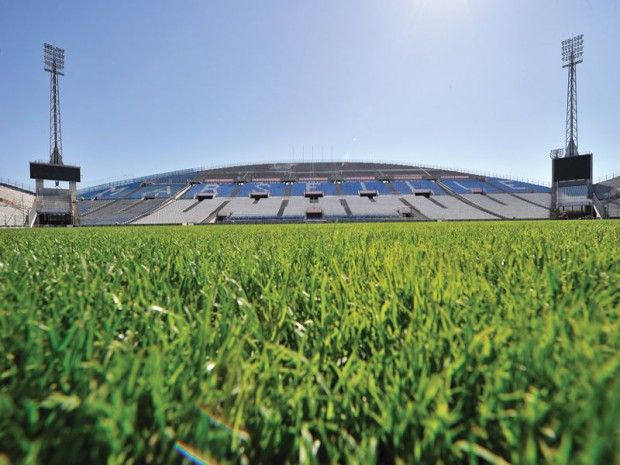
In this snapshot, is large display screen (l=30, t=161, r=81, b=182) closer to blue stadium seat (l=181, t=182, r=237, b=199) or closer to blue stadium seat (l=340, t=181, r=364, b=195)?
blue stadium seat (l=181, t=182, r=237, b=199)

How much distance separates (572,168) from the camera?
90.8 ft

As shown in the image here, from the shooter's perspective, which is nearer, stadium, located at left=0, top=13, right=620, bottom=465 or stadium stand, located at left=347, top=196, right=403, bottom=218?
stadium, located at left=0, top=13, right=620, bottom=465

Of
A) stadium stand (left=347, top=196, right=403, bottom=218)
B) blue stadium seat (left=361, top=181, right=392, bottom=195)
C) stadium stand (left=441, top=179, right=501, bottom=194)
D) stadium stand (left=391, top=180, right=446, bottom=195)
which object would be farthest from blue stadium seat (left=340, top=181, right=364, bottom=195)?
stadium stand (left=441, top=179, right=501, bottom=194)

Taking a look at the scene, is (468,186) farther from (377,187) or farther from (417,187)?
(377,187)

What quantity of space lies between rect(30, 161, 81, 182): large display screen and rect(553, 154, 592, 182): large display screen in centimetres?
4600

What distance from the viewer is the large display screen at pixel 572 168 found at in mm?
26969

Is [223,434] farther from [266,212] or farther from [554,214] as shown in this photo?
[554,214]

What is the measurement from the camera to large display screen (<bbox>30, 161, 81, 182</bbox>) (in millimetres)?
30617

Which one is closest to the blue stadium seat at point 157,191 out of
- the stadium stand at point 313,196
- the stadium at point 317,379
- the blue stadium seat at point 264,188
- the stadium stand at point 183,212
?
the stadium stand at point 313,196

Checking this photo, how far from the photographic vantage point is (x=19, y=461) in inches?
12.0

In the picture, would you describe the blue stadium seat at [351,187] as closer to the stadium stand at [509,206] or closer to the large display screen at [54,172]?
the stadium stand at [509,206]

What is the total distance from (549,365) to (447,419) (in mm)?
190

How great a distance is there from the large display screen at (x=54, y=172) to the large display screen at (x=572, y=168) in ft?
151

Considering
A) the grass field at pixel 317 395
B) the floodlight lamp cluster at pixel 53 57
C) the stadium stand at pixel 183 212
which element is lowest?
the grass field at pixel 317 395
